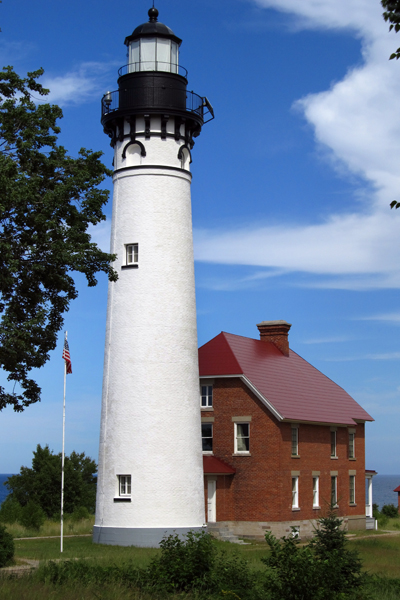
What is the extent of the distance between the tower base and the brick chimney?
15965mm

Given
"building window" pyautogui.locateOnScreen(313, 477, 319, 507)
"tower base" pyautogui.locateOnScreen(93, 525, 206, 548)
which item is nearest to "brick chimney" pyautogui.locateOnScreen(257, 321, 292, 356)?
"building window" pyautogui.locateOnScreen(313, 477, 319, 507)

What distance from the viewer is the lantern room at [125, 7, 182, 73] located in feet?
102

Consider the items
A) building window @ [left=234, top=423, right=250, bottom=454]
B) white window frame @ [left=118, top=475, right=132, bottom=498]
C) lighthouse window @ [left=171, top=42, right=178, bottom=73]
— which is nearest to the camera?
white window frame @ [left=118, top=475, right=132, bottom=498]

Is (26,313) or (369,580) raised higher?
(26,313)

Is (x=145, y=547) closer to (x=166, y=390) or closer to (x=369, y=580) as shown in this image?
(x=166, y=390)

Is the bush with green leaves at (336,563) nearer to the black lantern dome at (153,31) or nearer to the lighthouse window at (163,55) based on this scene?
the lighthouse window at (163,55)

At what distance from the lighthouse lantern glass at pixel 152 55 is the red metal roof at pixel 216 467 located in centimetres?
1688

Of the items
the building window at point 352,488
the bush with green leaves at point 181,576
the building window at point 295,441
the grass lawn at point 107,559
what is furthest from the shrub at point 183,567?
the building window at point 352,488

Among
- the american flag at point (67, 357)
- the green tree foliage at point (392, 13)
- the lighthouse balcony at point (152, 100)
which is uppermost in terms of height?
the lighthouse balcony at point (152, 100)

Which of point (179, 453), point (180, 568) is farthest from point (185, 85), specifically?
point (180, 568)

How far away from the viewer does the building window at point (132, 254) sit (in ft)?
101

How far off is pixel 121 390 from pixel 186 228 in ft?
22.0

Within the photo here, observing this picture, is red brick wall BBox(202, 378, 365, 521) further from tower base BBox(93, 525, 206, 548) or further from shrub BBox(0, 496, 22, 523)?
shrub BBox(0, 496, 22, 523)

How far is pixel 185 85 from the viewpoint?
1256 inches
